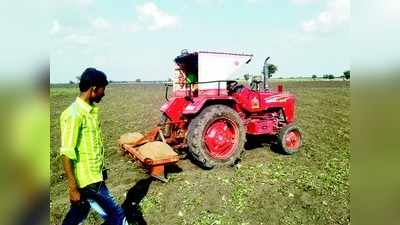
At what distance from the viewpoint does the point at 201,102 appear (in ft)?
27.4

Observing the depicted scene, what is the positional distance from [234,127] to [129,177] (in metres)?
2.53

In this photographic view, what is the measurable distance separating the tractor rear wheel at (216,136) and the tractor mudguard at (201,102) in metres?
0.17

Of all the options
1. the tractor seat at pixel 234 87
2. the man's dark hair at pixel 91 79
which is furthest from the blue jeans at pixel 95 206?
the tractor seat at pixel 234 87

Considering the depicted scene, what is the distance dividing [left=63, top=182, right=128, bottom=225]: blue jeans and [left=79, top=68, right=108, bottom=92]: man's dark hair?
99 cm

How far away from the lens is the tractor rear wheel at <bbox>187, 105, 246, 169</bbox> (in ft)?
26.8

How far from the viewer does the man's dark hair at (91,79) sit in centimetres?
391

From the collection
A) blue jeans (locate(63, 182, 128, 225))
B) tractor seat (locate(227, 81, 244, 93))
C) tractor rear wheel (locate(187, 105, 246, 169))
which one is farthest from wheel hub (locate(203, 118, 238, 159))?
blue jeans (locate(63, 182, 128, 225))

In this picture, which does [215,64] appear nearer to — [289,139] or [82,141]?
[289,139]

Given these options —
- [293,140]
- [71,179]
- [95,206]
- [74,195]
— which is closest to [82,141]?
[71,179]

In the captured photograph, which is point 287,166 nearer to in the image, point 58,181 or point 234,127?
point 234,127

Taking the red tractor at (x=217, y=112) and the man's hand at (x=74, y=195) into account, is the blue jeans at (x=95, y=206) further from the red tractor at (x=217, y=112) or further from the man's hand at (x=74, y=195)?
the red tractor at (x=217, y=112)
